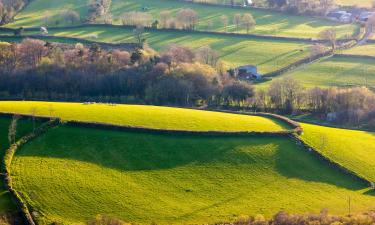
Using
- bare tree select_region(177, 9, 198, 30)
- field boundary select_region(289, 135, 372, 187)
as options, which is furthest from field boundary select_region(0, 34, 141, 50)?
field boundary select_region(289, 135, 372, 187)

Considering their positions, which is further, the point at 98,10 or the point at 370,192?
the point at 98,10

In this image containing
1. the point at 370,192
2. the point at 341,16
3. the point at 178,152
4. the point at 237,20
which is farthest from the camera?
the point at 341,16

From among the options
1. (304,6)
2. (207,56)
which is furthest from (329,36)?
(207,56)

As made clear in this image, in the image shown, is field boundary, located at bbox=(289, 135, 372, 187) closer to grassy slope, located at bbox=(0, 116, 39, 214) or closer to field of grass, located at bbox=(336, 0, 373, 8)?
grassy slope, located at bbox=(0, 116, 39, 214)

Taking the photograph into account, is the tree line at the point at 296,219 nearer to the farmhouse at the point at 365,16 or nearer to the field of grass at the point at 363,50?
the field of grass at the point at 363,50

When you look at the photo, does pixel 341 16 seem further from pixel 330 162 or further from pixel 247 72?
pixel 330 162

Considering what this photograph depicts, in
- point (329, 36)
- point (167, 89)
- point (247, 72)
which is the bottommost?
point (167, 89)
